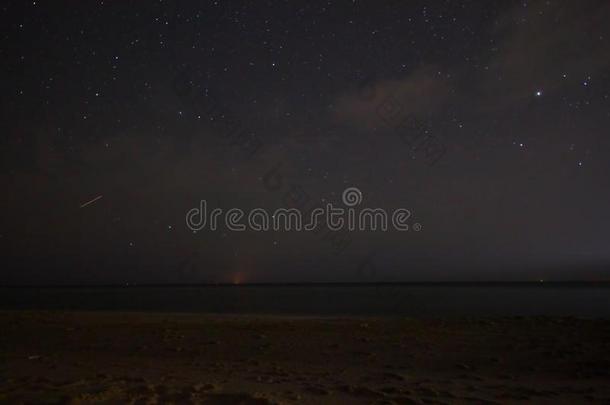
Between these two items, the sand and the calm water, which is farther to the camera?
the calm water

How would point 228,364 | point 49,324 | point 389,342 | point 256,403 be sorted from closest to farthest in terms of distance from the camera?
point 256,403
point 228,364
point 389,342
point 49,324

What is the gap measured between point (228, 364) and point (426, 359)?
3.54m

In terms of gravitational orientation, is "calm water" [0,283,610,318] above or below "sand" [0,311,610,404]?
below

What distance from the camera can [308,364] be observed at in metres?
7.81

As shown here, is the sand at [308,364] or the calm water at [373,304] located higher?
the sand at [308,364]

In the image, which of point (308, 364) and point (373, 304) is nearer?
point (308, 364)

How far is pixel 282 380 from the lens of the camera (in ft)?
21.1

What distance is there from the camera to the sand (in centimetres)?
556

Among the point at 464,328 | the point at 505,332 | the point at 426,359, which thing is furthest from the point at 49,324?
the point at 505,332

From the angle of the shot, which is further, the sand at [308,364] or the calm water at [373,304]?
the calm water at [373,304]

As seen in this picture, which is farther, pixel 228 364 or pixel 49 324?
pixel 49 324

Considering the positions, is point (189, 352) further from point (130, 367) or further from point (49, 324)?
point (49, 324)

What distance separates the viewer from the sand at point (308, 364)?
5559 mm

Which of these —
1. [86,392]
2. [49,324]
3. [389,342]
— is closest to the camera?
[86,392]
